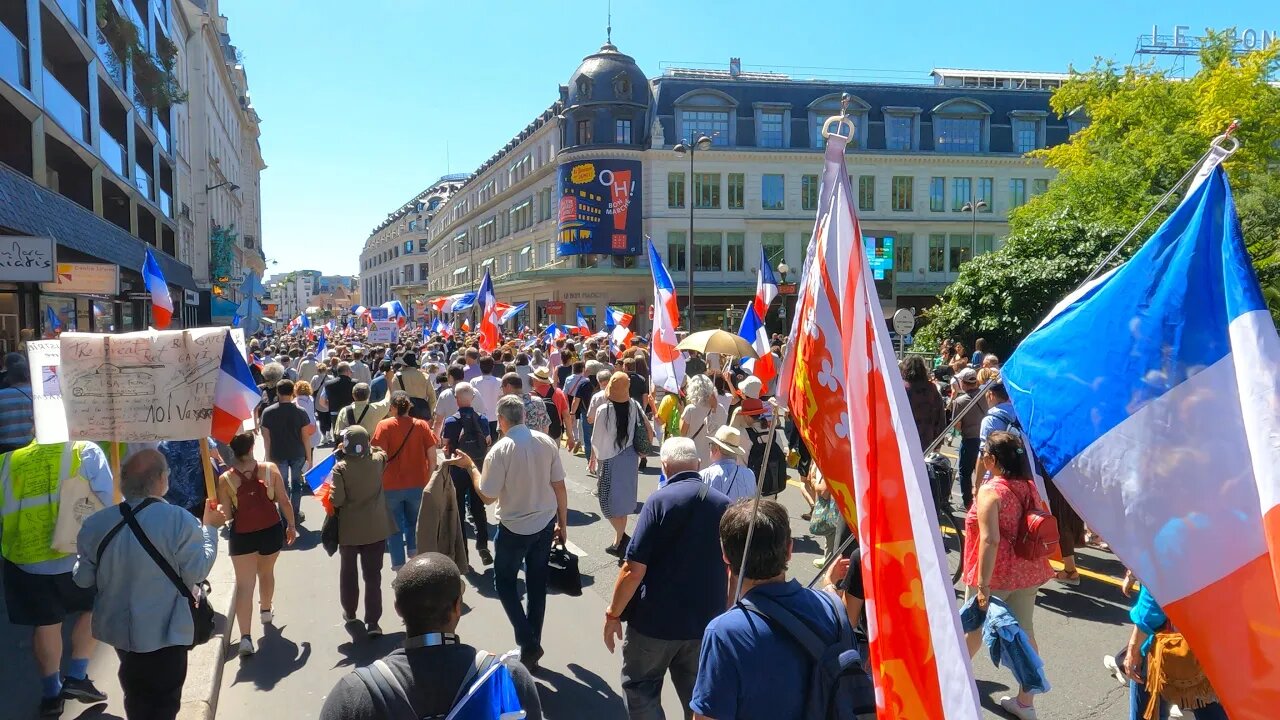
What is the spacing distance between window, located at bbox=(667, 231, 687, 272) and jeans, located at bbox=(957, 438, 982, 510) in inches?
1387

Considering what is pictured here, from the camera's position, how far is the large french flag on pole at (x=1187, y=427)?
7.04 feet

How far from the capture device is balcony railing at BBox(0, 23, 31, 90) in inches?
524

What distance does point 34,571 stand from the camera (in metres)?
4.90

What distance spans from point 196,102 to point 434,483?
135ft

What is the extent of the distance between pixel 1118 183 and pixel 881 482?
2936 centimetres

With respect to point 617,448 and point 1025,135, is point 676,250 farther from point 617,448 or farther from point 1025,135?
point 617,448

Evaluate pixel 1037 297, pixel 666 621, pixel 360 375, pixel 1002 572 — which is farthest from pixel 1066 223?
pixel 666 621

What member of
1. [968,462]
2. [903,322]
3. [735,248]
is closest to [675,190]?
[735,248]

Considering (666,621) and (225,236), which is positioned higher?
(225,236)

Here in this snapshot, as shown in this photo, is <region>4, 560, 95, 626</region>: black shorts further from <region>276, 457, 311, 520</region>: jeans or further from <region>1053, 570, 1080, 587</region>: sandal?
<region>1053, 570, 1080, 587</region>: sandal

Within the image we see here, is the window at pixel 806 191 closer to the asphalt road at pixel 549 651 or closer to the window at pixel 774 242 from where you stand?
the window at pixel 774 242

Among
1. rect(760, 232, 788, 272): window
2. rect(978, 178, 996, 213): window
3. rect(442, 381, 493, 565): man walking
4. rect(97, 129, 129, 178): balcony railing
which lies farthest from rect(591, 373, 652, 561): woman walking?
rect(978, 178, 996, 213): window

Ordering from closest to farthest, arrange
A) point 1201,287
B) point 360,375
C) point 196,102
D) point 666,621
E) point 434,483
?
point 1201,287
point 666,621
point 434,483
point 360,375
point 196,102

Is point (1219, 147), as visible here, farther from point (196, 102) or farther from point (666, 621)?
point (196, 102)
